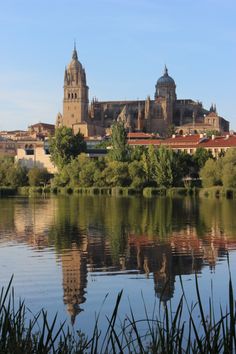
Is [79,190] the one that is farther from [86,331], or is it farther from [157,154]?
[86,331]

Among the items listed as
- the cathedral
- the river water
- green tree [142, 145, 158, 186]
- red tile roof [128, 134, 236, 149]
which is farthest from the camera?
the cathedral

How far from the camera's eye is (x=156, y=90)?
151m

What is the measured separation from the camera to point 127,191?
73188 mm

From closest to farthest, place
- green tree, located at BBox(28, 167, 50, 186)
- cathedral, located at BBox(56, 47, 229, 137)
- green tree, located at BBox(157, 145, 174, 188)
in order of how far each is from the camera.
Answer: green tree, located at BBox(157, 145, 174, 188) < green tree, located at BBox(28, 167, 50, 186) < cathedral, located at BBox(56, 47, 229, 137)

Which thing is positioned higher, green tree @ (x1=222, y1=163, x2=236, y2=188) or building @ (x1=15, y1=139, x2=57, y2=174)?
building @ (x1=15, y1=139, x2=57, y2=174)

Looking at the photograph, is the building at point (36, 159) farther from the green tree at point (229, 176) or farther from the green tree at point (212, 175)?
the green tree at point (229, 176)

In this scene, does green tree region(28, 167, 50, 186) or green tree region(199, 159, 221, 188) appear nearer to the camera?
green tree region(199, 159, 221, 188)

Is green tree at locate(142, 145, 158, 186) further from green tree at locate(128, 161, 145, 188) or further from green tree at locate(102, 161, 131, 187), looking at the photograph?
green tree at locate(102, 161, 131, 187)

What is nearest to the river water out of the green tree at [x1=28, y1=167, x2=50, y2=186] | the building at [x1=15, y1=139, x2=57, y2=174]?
the green tree at [x1=28, y1=167, x2=50, y2=186]

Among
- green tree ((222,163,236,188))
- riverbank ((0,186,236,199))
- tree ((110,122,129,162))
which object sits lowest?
riverbank ((0,186,236,199))

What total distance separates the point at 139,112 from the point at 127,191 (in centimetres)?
7505

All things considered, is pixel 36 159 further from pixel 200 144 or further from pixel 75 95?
pixel 75 95

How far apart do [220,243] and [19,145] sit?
4742 inches

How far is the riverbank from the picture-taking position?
6556cm
